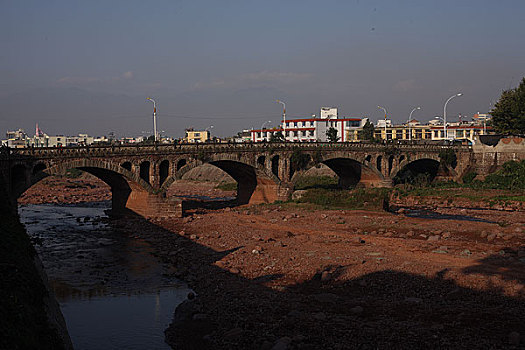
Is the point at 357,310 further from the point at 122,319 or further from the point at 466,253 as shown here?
the point at 466,253

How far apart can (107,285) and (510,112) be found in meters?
77.1

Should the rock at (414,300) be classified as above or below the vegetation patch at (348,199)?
below

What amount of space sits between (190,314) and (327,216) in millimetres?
33472


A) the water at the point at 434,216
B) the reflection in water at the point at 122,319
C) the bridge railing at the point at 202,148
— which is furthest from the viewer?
the water at the point at 434,216

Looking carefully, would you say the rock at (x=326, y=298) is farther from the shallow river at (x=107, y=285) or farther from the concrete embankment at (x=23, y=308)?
the concrete embankment at (x=23, y=308)

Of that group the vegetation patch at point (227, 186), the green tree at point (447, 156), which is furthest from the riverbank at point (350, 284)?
the vegetation patch at point (227, 186)

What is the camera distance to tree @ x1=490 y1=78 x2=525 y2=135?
86812 millimetres

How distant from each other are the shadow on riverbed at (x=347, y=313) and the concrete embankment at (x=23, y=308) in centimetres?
646

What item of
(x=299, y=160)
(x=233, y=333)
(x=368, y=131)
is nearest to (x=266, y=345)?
(x=233, y=333)

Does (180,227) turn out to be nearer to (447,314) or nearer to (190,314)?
(190,314)

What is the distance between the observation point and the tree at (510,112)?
86.8 meters

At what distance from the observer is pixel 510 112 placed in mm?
88938

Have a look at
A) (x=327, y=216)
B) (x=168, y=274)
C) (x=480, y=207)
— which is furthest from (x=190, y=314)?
(x=480, y=207)

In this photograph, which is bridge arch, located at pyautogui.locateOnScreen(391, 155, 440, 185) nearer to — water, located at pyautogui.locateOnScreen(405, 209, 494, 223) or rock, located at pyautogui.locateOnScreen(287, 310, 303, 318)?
water, located at pyautogui.locateOnScreen(405, 209, 494, 223)
